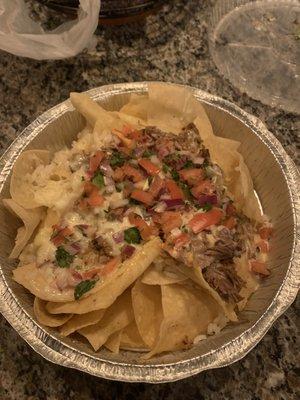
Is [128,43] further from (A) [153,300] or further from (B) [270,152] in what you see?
(A) [153,300]

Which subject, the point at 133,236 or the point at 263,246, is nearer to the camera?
the point at 133,236

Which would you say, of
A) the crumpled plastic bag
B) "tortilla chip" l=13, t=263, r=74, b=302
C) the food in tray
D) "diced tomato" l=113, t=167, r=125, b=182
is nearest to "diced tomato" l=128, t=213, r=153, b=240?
the food in tray

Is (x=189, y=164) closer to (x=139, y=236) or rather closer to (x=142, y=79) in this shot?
(x=139, y=236)

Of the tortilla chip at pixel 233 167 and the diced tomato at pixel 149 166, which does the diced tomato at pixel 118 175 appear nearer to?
the diced tomato at pixel 149 166

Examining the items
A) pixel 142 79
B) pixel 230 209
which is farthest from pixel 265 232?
pixel 142 79

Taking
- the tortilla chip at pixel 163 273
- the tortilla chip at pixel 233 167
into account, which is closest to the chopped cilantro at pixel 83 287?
the tortilla chip at pixel 163 273
